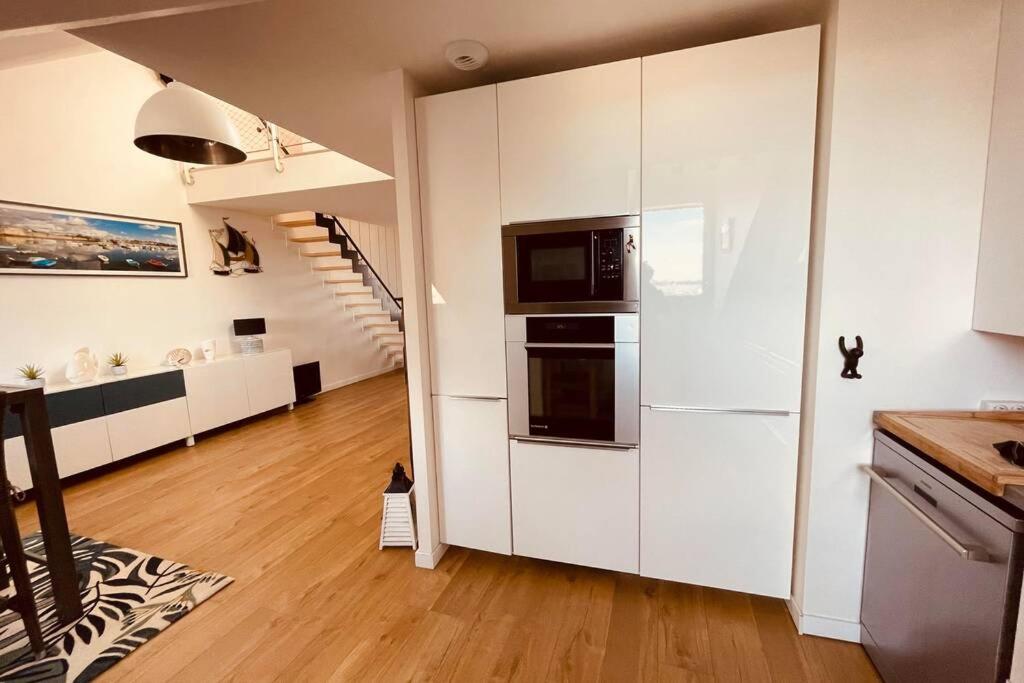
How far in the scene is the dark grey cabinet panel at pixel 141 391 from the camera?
3512mm

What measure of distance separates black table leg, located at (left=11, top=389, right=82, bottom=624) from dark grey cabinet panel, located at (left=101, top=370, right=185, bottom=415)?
2.17m

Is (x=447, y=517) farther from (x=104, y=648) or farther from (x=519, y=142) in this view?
(x=519, y=142)

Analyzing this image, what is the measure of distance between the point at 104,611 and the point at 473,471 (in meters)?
1.83

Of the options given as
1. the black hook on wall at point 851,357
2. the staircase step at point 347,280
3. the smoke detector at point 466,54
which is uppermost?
the smoke detector at point 466,54

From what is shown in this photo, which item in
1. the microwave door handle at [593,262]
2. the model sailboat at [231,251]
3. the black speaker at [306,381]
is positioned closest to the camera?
the microwave door handle at [593,262]

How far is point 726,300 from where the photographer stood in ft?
5.32

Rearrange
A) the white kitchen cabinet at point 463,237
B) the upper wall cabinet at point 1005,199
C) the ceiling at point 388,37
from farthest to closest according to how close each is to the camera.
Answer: the white kitchen cabinet at point 463,237
the ceiling at point 388,37
the upper wall cabinet at point 1005,199

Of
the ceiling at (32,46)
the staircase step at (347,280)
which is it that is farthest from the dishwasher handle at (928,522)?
the staircase step at (347,280)

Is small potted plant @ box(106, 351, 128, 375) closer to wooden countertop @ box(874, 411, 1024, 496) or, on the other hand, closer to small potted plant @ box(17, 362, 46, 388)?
small potted plant @ box(17, 362, 46, 388)

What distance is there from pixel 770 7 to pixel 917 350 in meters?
1.36

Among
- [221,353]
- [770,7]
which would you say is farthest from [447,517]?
[221,353]

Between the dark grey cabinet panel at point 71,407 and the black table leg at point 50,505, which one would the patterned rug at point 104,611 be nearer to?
the black table leg at point 50,505

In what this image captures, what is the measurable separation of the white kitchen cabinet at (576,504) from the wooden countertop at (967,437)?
0.91 metres

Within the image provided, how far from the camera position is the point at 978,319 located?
1.34m
